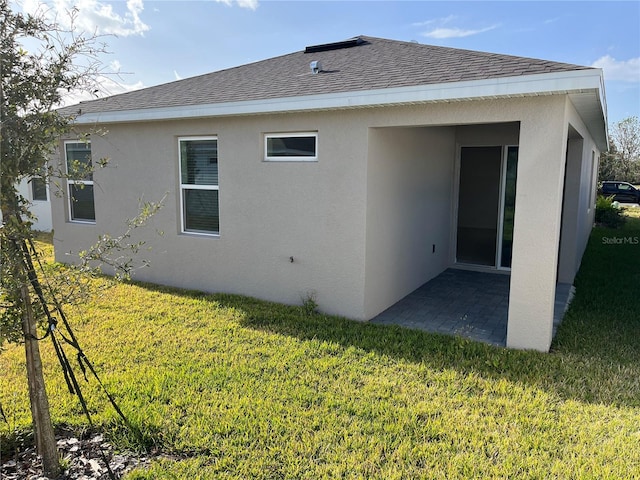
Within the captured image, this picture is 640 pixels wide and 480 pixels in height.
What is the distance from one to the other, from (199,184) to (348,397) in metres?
5.12

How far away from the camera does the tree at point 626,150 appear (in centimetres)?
3938

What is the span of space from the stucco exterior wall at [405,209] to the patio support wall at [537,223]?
194cm

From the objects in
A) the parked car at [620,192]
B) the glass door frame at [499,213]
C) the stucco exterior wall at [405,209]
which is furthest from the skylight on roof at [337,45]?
the parked car at [620,192]

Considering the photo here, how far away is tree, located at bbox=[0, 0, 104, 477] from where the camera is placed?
2.84 m

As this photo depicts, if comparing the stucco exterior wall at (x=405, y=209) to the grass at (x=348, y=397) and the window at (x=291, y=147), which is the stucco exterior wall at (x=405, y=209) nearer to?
the window at (x=291, y=147)

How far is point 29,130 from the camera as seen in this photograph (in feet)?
9.55

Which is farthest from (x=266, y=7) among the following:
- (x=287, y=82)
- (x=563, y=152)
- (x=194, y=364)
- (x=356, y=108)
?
(x=194, y=364)

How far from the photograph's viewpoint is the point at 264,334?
5863 millimetres

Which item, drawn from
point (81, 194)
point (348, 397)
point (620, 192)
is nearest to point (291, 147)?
point (348, 397)

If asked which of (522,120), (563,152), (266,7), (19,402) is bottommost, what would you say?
(19,402)

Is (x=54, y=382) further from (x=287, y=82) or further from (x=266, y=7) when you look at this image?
(x=266, y=7)

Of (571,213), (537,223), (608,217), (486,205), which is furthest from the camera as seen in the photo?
(608,217)

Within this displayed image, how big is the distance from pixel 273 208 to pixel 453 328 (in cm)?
324

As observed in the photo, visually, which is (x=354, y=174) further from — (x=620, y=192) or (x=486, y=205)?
(x=620, y=192)
